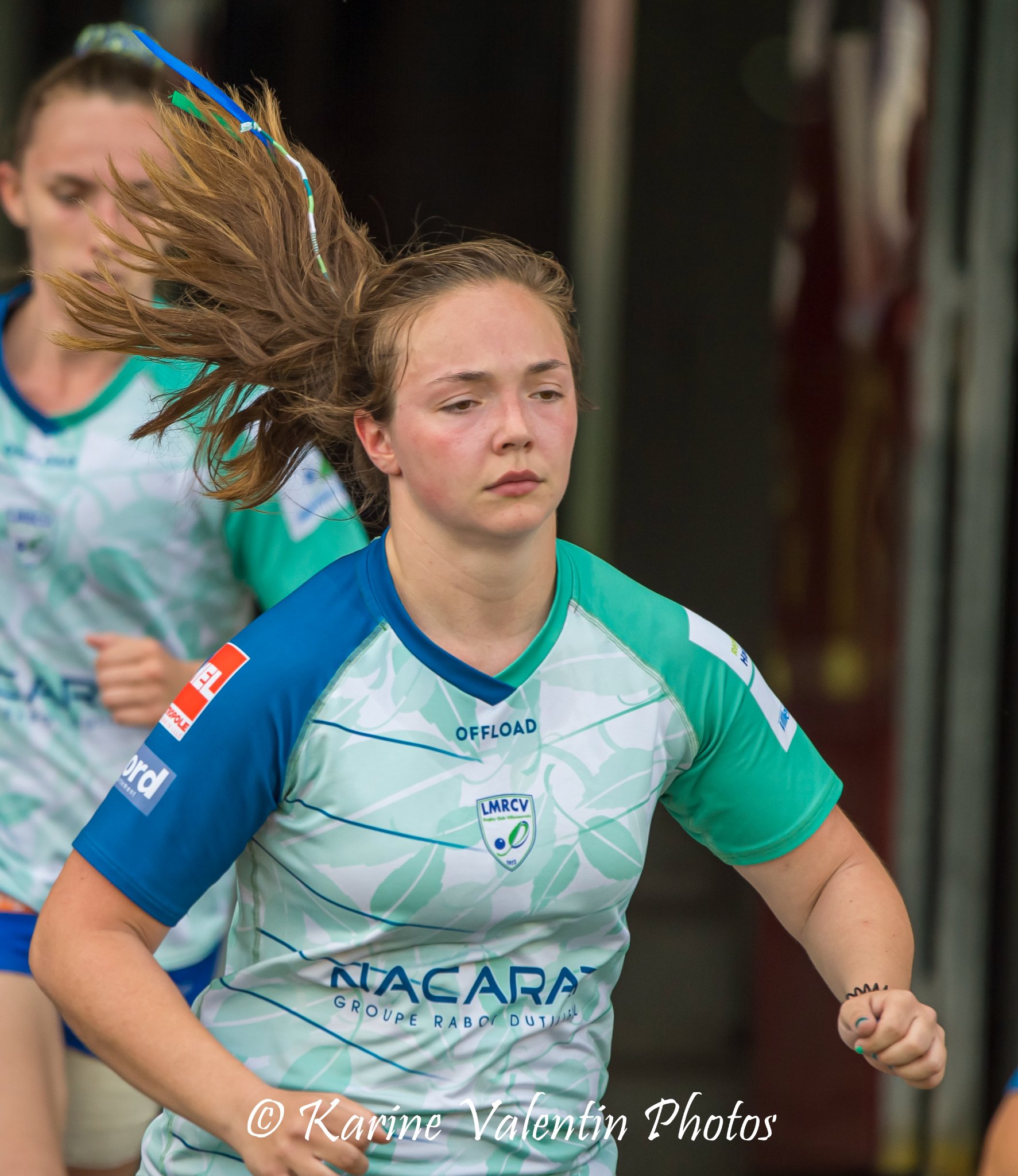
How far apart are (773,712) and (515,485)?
18.0 inches

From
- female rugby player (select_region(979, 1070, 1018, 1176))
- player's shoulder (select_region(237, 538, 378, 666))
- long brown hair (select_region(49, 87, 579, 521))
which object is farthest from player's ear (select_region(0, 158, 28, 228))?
female rugby player (select_region(979, 1070, 1018, 1176))

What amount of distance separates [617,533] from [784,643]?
0.56 meters

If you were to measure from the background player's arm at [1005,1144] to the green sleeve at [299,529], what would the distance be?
44.9 inches

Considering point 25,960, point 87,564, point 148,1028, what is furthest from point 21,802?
point 148,1028

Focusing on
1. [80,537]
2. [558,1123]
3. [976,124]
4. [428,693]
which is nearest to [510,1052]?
[558,1123]

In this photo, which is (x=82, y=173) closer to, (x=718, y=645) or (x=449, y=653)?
(x=449, y=653)

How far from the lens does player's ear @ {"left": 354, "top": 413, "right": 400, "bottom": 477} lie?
1.82 metres

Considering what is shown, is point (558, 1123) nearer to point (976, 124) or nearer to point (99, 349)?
point (99, 349)

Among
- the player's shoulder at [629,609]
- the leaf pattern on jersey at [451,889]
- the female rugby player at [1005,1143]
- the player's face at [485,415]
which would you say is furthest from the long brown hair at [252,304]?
the female rugby player at [1005,1143]

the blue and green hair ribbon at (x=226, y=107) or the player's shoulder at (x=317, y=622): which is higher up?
the blue and green hair ribbon at (x=226, y=107)

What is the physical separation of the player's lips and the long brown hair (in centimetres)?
27

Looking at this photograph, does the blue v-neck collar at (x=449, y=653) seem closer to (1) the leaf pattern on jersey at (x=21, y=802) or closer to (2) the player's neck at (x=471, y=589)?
(2) the player's neck at (x=471, y=589)

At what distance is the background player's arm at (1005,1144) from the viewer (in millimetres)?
1847

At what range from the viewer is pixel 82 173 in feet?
7.91
